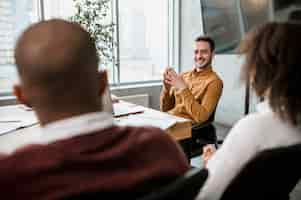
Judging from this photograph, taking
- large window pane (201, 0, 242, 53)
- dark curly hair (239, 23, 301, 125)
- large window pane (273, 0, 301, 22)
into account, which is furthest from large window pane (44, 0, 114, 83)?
dark curly hair (239, 23, 301, 125)

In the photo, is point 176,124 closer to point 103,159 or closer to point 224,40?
point 103,159

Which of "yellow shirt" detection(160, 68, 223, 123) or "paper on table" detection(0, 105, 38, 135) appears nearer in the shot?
"paper on table" detection(0, 105, 38, 135)

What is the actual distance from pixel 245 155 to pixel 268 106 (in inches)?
7.0

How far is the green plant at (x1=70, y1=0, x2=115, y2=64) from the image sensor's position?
3227 mm

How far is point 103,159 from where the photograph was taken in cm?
67

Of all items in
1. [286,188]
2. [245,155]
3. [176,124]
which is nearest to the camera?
[245,155]

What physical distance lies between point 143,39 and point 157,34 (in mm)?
235

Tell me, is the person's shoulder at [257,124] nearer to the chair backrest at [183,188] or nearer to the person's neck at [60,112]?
the chair backrest at [183,188]

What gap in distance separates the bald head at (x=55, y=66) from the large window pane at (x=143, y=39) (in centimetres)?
335

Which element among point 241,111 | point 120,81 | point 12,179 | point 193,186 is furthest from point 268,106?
point 120,81

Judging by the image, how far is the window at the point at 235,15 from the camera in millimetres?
2752

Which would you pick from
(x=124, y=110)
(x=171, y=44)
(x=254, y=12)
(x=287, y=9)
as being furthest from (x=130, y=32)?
(x=124, y=110)

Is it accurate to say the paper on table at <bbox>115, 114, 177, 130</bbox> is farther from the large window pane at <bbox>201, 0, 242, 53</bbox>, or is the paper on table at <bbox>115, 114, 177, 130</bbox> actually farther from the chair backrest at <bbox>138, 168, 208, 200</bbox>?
the large window pane at <bbox>201, 0, 242, 53</bbox>

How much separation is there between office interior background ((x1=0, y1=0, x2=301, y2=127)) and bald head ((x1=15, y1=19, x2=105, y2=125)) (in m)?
2.37
